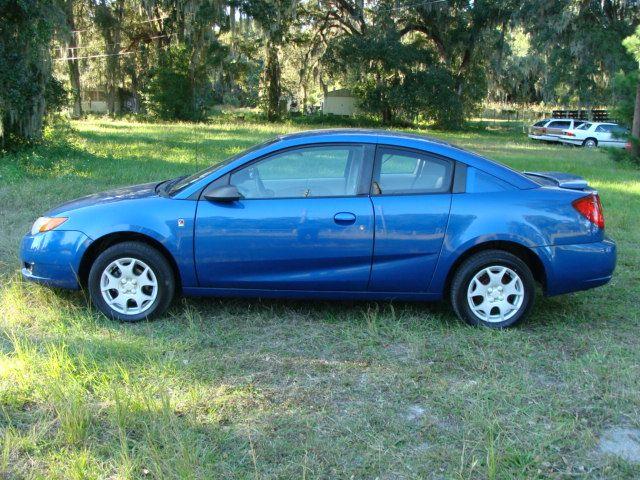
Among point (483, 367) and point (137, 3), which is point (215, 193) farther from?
point (137, 3)

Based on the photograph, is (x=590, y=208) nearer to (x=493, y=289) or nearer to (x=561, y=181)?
(x=561, y=181)

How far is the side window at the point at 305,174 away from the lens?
16.5ft

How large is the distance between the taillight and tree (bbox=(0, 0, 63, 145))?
1173 centimetres

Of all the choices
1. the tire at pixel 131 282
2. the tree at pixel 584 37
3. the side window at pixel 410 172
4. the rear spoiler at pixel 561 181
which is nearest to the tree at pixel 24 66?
the tire at pixel 131 282

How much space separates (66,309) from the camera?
5.20 m

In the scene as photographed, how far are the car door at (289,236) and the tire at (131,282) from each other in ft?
1.01

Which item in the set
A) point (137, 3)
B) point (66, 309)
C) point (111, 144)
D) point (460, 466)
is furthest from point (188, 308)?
point (137, 3)

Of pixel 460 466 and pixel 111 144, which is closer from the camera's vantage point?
pixel 460 466

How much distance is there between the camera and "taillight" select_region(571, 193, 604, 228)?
197 inches

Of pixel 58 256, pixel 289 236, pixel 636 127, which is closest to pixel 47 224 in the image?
pixel 58 256

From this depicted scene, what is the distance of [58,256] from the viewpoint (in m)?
4.98

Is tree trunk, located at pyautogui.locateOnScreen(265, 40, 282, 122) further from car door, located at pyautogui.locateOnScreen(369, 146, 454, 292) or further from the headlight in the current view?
car door, located at pyautogui.locateOnScreen(369, 146, 454, 292)

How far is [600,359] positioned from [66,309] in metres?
4.13

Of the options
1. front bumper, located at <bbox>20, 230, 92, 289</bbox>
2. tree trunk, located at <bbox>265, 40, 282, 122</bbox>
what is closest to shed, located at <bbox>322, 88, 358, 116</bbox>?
tree trunk, located at <bbox>265, 40, 282, 122</bbox>
